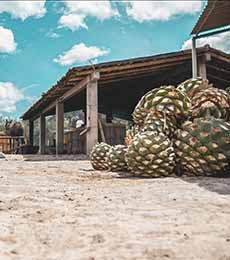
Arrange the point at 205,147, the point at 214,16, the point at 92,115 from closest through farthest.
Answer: the point at 205,147 → the point at 214,16 → the point at 92,115

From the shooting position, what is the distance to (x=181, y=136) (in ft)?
14.9

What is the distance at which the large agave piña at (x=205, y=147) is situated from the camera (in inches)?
169

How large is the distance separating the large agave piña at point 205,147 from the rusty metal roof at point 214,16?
7.86 feet

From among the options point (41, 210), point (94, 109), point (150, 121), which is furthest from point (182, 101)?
point (94, 109)

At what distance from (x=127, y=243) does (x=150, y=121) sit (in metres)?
3.25

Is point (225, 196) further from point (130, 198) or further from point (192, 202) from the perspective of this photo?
point (130, 198)

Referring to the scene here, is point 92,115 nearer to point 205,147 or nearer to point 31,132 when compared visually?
point 205,147

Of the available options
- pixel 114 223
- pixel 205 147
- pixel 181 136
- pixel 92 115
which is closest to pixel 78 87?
pixel 92 115

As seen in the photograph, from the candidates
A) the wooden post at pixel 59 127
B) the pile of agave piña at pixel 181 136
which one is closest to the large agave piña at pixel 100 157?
the pile of agave piña at pixel 181 136

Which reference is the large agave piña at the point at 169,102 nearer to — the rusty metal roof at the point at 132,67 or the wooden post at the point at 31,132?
the rusty metal roof at the point at 132,67

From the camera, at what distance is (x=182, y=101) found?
4820 mm

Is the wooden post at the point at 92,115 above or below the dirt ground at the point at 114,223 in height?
above

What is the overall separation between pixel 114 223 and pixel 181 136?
2.68 meters

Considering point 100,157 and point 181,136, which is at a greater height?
point 181,136
